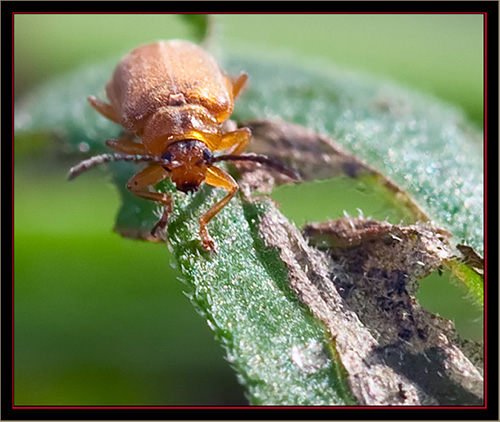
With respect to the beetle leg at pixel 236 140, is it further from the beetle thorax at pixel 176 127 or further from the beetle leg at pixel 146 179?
the beetle leg at pixel 146 179

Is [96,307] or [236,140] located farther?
[96,307]

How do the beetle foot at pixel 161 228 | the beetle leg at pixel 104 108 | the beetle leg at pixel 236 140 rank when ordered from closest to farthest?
the beetle foot at pixel 161 228, the beetle leg at pixel 236 140, the beetle leg at pixel 104 108

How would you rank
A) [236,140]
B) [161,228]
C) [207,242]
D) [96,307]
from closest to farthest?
1. [207,242]
2. [161,228]
3. [236,140]
4. [96,307]

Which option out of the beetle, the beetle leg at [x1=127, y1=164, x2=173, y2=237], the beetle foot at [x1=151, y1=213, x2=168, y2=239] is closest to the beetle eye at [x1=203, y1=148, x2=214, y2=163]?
the beetle

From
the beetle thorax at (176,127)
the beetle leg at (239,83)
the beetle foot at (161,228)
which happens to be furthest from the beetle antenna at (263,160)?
the beetle leg at (239,83)

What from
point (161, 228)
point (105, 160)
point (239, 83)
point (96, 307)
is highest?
point (239, 83)

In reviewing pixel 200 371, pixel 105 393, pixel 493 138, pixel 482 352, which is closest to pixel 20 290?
pixel 105 393

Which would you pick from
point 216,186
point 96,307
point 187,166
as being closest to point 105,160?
point 187,166

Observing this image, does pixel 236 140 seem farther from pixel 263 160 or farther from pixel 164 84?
pixel 164 84
